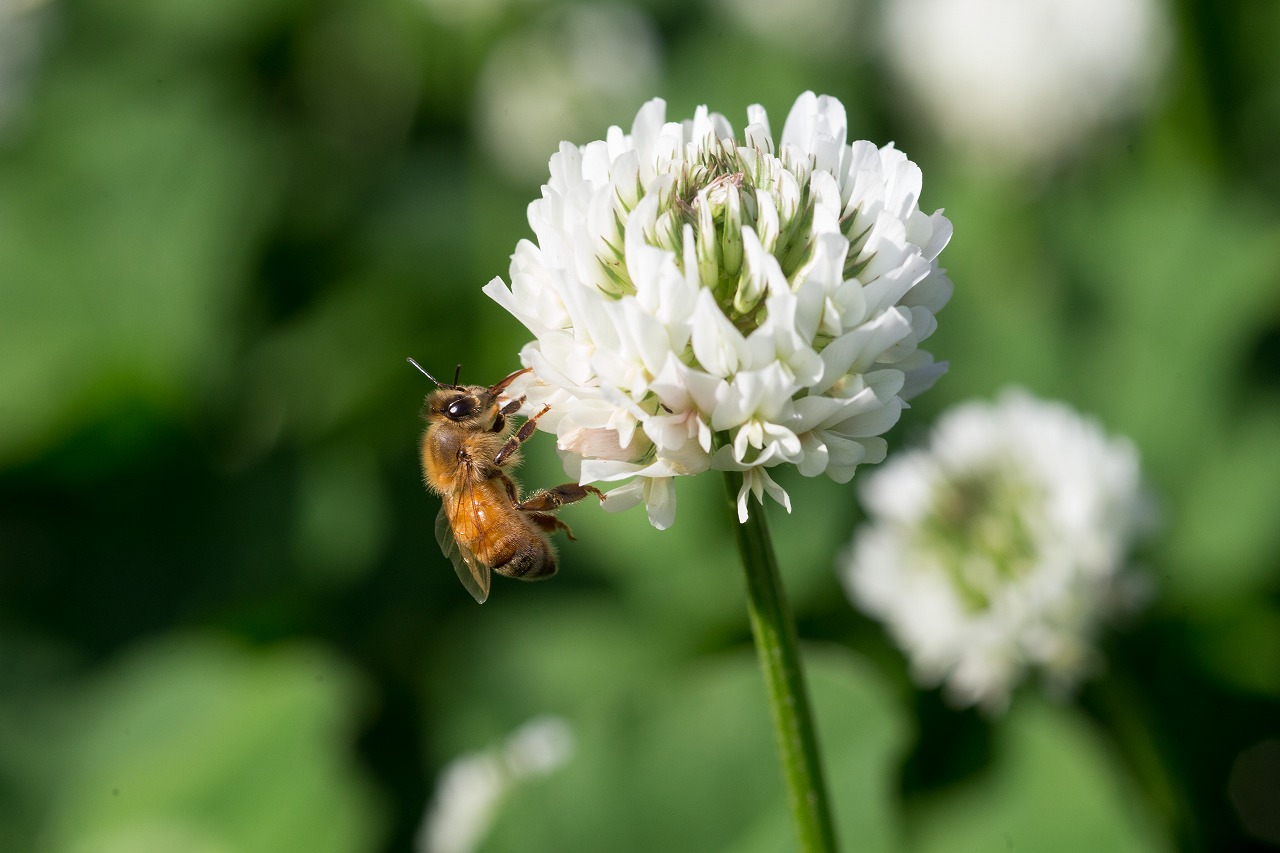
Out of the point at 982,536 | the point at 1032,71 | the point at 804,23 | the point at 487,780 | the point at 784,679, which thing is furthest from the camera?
the point at 804,23

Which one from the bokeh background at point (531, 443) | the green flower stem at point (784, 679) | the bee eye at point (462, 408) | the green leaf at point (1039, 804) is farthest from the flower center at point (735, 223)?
the green leaf at point (1039, 804)

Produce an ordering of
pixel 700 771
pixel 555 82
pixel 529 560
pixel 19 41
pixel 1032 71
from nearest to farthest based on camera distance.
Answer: pixel 529 560 < pixel 700 771 < pixel 1032 71 < pixel 555 82 < pixel 19 41

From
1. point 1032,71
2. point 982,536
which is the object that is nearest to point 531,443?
point 982,536

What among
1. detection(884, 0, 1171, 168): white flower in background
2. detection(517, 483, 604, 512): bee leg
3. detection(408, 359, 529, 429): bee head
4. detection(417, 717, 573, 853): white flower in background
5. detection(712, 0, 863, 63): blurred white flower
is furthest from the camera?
detection(712, 0, 863, 63): blurred white flower

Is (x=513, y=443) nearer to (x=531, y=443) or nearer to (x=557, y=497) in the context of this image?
(x=557, y=497)

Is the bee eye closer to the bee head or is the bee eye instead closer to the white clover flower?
the bee head

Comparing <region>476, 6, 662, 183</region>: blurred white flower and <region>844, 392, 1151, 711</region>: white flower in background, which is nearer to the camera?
<region>844, 392, 1151, 711</region>: white flower in background

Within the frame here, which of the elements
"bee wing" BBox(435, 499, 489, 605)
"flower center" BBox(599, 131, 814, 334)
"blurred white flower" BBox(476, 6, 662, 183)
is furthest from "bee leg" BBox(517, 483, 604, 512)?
"blurred white flower" BBox(476, 6, 662, 183)

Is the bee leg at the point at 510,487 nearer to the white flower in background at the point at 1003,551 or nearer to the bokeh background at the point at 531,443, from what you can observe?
the bokeh background at the point at 531,443
